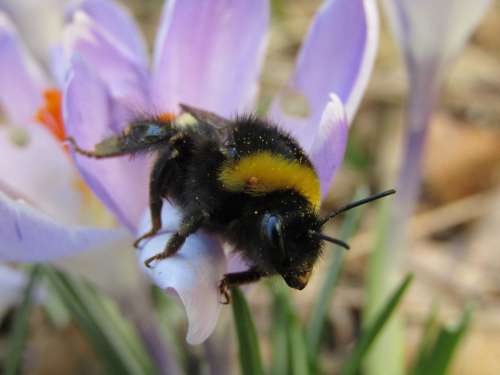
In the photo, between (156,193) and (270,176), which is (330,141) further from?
(156,193)

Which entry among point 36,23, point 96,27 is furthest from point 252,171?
point 36,23

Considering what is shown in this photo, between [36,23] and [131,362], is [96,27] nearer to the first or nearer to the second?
[36,23]

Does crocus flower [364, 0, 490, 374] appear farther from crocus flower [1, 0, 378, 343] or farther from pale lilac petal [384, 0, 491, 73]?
crocus flower [1, 0, 378, 343]

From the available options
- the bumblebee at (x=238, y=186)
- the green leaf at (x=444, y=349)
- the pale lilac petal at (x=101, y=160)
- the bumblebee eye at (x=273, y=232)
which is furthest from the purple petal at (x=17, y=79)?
the green leaf at (x=444, y=349)

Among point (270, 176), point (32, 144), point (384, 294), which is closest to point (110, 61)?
point (32, 144)

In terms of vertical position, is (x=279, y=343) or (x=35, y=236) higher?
(x=35, y=236)

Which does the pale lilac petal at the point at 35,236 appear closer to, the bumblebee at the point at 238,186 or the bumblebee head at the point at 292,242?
the bumblebee at the point at 238,186
